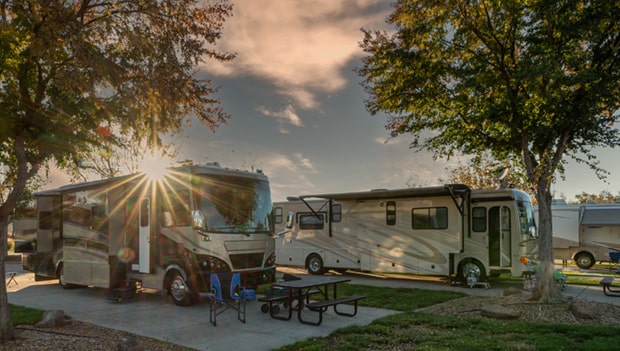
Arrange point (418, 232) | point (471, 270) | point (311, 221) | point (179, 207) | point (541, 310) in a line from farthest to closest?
point (311, 221) → point (418, 232) → point (471, 270) → point (179, 207) → point (541, 310)

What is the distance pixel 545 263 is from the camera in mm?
10031

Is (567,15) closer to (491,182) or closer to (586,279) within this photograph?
(586,279)

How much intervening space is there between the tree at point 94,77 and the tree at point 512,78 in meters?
5.28

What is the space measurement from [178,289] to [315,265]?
8416 millimetres

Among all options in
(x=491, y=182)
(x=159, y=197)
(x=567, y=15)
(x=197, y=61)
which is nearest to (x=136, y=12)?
(x=197, y=61)

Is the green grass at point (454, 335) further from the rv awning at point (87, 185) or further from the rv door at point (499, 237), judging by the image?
the rv door at point (499, 237)

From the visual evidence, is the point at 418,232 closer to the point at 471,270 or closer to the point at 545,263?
the point at 471,270

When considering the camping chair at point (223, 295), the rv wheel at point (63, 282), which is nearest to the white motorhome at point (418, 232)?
the camping chair at point (223, 295)

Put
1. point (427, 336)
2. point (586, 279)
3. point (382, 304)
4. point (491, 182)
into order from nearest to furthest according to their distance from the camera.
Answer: point (427, 336), point (382, 304), point (586, 279), point (491, 182)

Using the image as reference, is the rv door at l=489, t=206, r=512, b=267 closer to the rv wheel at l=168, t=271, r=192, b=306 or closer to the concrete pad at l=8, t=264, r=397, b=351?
the concrete pad at l=8, t=264, r=397, b=351

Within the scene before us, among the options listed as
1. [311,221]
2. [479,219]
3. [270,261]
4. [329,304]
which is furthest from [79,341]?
[311,221]

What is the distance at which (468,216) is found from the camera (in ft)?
46.8

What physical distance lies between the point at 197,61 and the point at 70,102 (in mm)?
2118

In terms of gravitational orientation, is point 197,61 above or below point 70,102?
above
